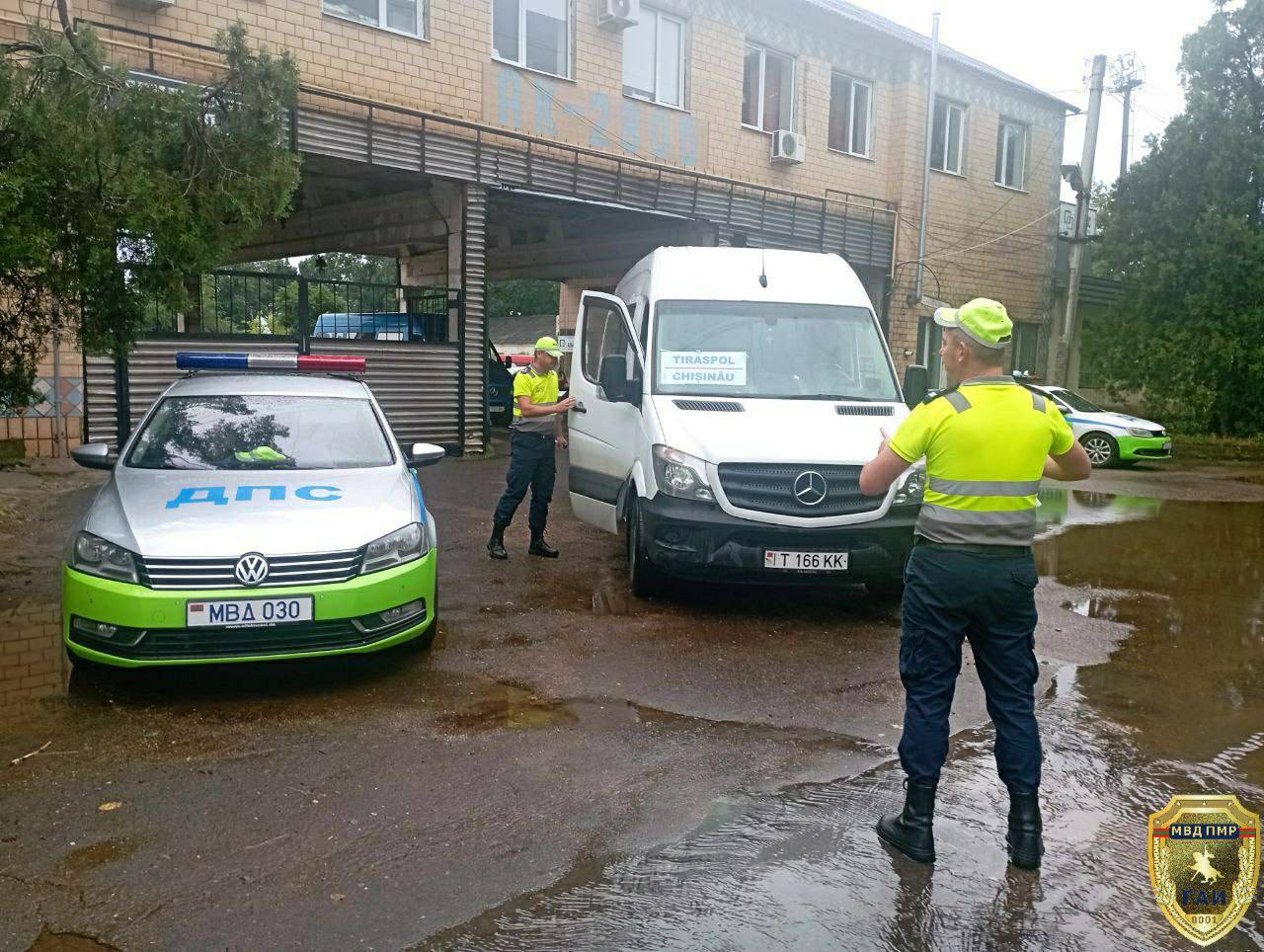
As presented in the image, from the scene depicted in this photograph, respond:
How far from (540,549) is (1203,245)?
18974 millimetres

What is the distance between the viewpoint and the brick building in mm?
13719

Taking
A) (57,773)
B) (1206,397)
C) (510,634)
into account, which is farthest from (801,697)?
(1206,397)

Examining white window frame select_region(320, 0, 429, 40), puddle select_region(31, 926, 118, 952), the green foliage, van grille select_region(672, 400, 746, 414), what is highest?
white window frame select_region(320, 0, 429, 40)

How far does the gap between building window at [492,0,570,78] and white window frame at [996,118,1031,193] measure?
12.2 meters

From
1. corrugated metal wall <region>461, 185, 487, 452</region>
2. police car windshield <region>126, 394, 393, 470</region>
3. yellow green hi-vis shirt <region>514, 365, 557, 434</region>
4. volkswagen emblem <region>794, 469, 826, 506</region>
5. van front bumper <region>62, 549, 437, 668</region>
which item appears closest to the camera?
van front bumper <region>62, 549, 437, 668</region>

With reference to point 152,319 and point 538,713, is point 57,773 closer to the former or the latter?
point 538,713

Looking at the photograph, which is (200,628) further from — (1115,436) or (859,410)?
(1115,436)

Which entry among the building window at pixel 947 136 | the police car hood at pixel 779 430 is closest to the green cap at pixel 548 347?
the police car hood at pixel 779 430

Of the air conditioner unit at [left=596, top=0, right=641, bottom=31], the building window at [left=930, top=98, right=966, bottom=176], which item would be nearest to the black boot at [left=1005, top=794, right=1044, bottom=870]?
the air conditioner unit at [left=596, top=0, right=641, bottom=31]

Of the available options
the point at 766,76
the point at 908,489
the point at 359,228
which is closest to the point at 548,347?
the point at 908,489

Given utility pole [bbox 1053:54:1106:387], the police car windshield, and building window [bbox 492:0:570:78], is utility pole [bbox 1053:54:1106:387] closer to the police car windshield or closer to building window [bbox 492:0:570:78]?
building window [bbox 492:0:570:78]

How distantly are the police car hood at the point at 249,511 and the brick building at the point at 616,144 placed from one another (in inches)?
297

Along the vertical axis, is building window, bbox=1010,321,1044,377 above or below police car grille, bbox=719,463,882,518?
above

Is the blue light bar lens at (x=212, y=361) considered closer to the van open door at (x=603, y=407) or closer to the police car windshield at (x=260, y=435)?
the police car windshield at (x=260, y=435)
